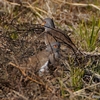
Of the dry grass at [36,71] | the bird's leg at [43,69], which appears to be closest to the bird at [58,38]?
the dry grass at [36,71]

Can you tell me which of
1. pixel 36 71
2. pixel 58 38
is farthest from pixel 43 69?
pixel 58 38

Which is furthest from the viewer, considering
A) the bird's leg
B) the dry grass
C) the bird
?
the bird

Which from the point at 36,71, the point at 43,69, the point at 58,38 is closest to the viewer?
the point at 36,71

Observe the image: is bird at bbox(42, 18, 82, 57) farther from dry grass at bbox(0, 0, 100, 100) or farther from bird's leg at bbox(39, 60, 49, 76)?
bird's leg at bbox(39, 60, 49, 76)

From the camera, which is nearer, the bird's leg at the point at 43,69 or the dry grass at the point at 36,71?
the dry grass at the point at 36,71

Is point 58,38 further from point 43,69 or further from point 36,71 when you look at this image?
point 36,71

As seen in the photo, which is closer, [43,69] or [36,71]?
[36,71]

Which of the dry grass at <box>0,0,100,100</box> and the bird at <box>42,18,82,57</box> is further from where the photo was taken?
the bird at <box>42,18,82,57</box>

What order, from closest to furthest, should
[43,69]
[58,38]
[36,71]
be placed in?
[36,71] → [43,69] → [58,38]

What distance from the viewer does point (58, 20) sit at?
834 cm

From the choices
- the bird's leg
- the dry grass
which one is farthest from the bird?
the bird's leg

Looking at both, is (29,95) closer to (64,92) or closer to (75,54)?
(64,92)

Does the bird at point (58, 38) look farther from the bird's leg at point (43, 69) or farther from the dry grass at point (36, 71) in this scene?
the bird's leg at point (43, 69)

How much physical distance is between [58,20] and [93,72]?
9.38ft
